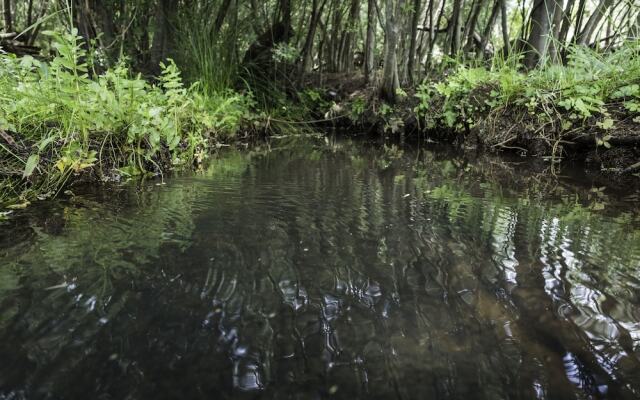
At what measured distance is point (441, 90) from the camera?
15.7ft

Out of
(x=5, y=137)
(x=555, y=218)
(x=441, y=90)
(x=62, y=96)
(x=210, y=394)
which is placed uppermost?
(x=441, y=90)

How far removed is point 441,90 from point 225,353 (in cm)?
448

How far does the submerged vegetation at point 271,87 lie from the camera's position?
2295 millimetres

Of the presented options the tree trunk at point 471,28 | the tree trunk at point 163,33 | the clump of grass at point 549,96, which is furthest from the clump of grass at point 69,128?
the tree trunk at point 471,28

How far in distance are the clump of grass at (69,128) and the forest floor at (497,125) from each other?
3136 millimetres

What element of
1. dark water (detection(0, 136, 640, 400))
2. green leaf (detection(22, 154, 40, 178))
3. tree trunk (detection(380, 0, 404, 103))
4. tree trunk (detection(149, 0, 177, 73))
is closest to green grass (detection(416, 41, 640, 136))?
tree trunk (detection(380, 0, 404, 103))

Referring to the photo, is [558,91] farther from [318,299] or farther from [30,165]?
[30,165]

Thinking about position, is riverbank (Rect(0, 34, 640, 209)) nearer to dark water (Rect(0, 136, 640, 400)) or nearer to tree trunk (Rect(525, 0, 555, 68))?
dark water (Rect(0, 136, 640, 400))

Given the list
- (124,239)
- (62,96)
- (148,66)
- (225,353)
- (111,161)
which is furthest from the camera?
(148,66)

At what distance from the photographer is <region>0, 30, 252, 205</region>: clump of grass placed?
6.77ft

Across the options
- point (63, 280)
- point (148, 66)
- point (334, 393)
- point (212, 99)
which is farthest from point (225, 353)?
point (148, 66)

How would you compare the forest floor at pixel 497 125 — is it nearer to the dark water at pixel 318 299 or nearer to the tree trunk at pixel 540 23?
the tree trunk at pixel 540 23

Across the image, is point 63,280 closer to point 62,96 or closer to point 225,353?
point 225,353

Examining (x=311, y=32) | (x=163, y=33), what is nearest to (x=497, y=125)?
(x=311, y=32)
